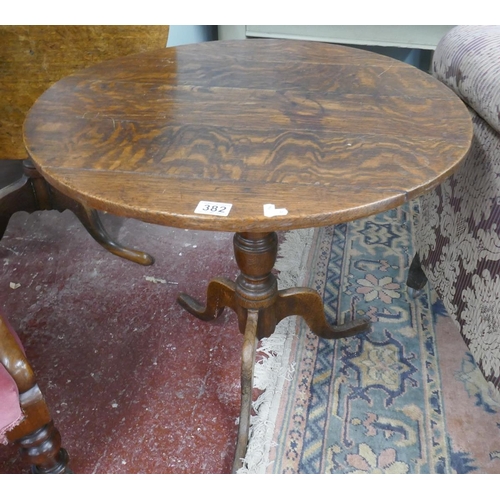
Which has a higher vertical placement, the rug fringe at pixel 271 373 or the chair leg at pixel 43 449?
the chair leg at pixel 43 449

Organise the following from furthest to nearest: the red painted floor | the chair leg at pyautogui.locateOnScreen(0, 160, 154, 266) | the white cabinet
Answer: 1. the white cabinet
2. the chair leg at pyautogui.locateOnScreen(0, 160, 154, 266)
3. the red painted floor

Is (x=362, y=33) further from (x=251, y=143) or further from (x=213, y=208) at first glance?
(x=213, y=208)

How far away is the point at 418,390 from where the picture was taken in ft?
3.95

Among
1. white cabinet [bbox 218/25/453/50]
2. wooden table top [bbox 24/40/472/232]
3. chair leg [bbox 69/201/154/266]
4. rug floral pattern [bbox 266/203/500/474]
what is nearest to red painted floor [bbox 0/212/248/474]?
chair leg [bbox 69/201/154/266]

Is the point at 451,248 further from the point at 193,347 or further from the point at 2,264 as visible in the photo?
the point at 2,264

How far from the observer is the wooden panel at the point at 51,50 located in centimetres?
141

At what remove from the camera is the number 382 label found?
2.29 feet

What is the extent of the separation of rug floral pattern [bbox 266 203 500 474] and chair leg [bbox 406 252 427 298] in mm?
37

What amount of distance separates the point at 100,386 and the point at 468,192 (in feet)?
3.21

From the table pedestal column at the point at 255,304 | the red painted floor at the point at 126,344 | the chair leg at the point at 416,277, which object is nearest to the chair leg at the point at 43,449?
the red painted floor at the point at 126,344

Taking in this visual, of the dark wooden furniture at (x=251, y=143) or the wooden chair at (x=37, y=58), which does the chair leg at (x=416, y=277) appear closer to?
the dark wooden furniture at (x=251, y=143)

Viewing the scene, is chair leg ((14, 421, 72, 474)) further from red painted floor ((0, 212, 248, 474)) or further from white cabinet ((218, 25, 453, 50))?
white cabinet ((218, 25, 453, 50))

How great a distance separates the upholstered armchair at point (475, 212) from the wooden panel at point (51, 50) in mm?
842
